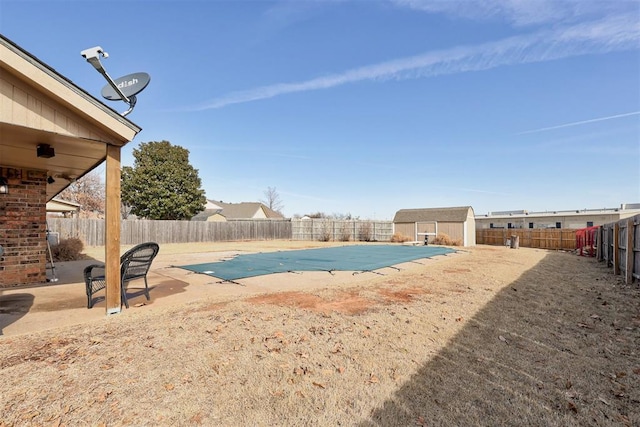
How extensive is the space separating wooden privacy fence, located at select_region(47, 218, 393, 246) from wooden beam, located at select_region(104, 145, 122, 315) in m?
18.4

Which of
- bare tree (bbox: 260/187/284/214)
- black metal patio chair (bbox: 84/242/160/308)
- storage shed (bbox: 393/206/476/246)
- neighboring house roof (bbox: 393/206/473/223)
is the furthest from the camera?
bare tree (bbox: 260/187/284/214)

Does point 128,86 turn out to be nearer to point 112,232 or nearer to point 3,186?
point 112,232

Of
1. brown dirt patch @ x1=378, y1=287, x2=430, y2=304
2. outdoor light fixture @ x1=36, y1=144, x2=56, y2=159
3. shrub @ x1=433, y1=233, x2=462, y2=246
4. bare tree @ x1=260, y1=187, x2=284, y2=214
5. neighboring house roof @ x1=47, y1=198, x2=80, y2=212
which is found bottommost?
shrub @ x1=433, y1=233, x2=462, y2=246

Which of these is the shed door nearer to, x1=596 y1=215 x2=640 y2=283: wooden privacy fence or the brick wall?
x1=596 y1=215 x2=640 y2=283: wooden privacy fence

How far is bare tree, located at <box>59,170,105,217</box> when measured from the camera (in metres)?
32.8

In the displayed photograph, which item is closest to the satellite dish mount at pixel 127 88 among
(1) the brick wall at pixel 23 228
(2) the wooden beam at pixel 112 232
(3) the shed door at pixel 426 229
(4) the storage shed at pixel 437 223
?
(2) the wooden beam at pixel 112 232

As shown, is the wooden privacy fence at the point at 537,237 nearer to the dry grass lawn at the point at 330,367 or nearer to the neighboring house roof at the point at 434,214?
the neighboring house roof at the point at 434,214

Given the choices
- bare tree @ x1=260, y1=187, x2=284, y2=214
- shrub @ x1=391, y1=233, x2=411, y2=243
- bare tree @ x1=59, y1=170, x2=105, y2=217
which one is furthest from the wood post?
bare tree @ x1=260, y1=187, x2=284, y2=214

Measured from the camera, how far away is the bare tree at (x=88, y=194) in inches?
1291

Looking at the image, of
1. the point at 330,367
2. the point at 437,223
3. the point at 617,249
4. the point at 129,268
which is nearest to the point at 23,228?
the point at 129,268

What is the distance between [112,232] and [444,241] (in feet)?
72.4

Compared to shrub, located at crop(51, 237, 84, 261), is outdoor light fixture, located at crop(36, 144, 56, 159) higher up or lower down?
higher up

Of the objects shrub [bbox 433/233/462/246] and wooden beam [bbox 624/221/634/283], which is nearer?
wooden beam [bbox 624/221/634/283]

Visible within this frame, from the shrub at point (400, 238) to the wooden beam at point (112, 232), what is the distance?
74.1 feet
